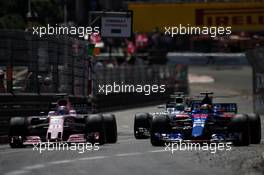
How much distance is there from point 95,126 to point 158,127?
1.36 m

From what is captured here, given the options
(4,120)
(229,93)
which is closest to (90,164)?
(4,120)

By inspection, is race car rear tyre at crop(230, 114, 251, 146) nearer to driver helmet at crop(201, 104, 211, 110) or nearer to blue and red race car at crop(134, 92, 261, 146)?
blue and red race car at crop(134, 92, 261, 146)

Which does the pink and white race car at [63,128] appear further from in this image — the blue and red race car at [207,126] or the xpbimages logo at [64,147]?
the blue and red race car at [207,126]

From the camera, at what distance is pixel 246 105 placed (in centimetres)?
3538

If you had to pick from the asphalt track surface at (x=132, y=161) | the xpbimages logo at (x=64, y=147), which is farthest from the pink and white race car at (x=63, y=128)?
the asphalt track surface at (x=132, y=161)

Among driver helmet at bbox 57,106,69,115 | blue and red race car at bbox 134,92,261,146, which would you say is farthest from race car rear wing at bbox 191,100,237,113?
driver helmet at bbox 57,106,69,115

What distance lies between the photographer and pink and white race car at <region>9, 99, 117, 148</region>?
57.4 ft

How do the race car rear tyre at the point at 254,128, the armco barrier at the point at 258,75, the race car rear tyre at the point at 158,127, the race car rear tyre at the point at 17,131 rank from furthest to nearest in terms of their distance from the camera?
the armco barrier at the point at 258,75
the race car rear tyre at the point at 17,131
the race car rear tyre at the point at 158,127
the race car rear tyre at the point at 254,128

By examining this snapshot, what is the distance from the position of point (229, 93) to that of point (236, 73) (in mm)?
8292

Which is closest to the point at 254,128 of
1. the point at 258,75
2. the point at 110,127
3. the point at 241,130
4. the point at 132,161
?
the point at 241,130

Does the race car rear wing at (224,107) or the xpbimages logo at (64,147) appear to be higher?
the race car rear wing at (224,107)

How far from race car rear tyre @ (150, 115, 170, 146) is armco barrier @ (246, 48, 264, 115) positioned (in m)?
12.8

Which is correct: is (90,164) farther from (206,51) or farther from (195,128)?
(206,51)

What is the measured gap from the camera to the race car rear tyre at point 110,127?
18.1m
